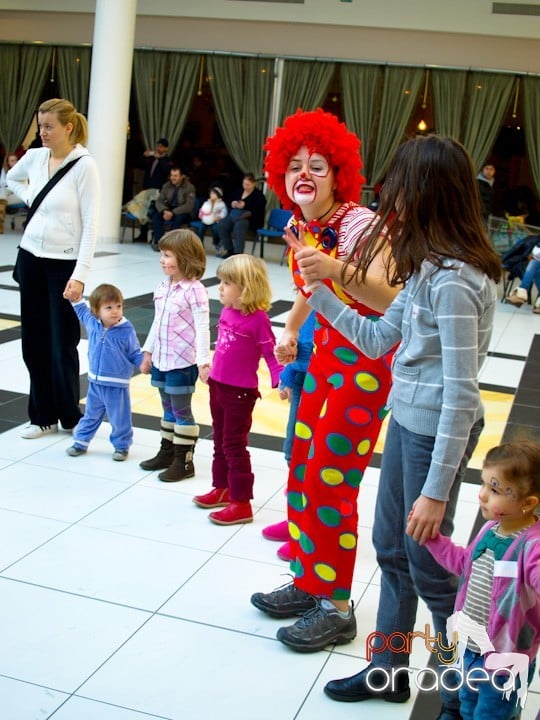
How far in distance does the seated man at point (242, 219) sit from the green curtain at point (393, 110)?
7.78ft

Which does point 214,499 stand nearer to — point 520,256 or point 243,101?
point 520,256

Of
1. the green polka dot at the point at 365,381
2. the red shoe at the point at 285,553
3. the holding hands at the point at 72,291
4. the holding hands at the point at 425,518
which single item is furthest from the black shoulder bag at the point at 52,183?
the holding hands at the point at 425,518

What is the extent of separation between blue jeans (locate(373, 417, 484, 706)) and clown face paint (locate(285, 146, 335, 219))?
2.80ft

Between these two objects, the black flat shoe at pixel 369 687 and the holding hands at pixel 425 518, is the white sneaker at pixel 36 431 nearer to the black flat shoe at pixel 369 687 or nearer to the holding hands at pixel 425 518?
the black flat shoe at pixel 369 687

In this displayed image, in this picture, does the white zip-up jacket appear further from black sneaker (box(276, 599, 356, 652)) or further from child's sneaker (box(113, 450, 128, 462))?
black sneaker (box(276, 599, 356, 652))

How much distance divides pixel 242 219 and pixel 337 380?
11215 mm

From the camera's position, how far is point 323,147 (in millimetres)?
2961

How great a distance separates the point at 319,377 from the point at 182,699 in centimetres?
102

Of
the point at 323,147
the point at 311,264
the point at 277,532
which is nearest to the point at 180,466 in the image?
the point at 277,532

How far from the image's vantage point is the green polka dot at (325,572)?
2865 mm

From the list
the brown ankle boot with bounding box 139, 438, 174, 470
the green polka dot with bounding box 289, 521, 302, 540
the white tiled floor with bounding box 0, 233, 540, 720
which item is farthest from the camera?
the brown ankle boot with bounding box 139, 438, 174, 470

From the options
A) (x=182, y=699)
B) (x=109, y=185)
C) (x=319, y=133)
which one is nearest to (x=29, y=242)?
(x=319, y=133)

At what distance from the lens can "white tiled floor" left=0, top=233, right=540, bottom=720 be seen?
2496mm

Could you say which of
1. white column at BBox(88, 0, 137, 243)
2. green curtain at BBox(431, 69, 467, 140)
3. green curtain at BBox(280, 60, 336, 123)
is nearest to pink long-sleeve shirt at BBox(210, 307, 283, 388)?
white column at BBox(88, 0, 137, 243)
